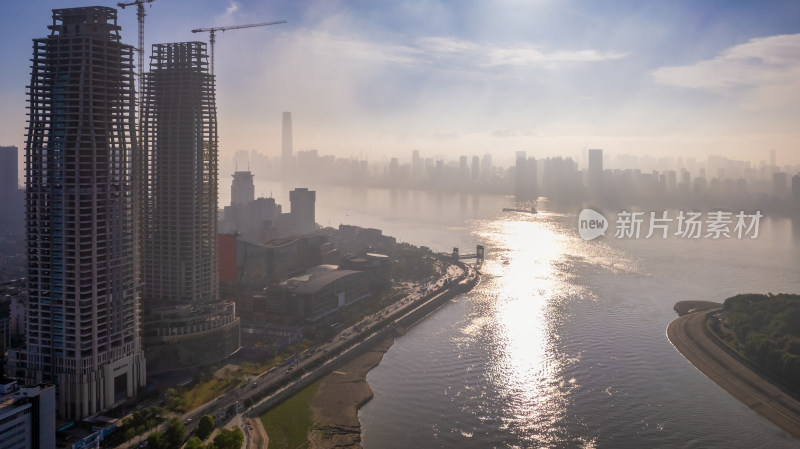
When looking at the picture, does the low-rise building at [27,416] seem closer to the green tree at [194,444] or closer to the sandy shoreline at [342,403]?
the green tree at [194,444]

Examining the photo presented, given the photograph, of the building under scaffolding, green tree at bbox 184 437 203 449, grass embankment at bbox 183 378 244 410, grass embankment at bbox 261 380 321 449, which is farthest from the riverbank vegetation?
the building under scaffolding

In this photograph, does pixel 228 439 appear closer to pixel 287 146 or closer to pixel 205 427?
pixel 205 427

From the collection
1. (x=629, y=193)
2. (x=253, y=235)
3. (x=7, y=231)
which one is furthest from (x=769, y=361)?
(x=629, y=193)

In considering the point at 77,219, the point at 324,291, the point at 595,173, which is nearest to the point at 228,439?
the point at 77,219

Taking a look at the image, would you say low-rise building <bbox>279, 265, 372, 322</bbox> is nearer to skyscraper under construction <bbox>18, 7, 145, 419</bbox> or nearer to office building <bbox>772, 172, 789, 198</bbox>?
skyscraper under construction <bbox>18, 7, 145, 419</bbox>

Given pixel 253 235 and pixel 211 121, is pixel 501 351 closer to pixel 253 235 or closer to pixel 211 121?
pixel 211 121
